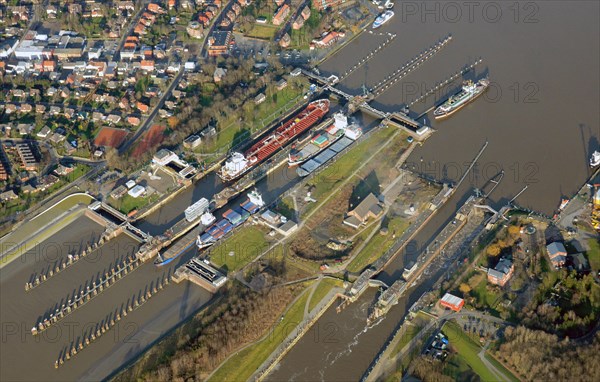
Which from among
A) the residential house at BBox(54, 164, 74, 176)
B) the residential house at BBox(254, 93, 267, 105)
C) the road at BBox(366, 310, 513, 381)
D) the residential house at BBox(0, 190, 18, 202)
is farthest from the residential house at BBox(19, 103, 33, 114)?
the road at BBox(366, 310, 513, 381)

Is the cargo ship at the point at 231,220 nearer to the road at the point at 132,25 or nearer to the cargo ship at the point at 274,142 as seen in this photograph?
the cargo ship at the point at 274,142

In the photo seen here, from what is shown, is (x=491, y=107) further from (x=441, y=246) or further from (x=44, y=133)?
(x=44, y=133)

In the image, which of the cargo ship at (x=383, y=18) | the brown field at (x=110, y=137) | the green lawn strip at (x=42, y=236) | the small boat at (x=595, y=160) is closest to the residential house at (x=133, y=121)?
the brown field at (x=110, y=137)

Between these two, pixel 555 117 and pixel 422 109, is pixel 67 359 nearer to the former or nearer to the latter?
pixel 422 109

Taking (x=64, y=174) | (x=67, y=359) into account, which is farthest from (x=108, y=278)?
(x=64, y=174)

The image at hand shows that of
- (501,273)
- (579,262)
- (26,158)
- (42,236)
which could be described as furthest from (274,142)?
(579,262)

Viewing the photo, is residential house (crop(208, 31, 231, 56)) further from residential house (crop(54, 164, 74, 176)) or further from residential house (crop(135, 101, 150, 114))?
residential house (crop(54, 164, 74, 176))
